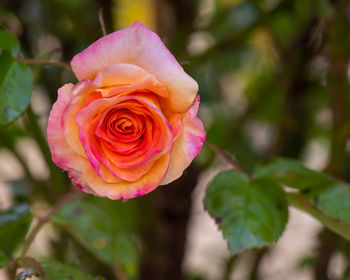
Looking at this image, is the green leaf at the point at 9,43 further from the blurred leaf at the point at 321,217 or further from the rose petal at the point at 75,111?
the blurred leaf at the point at 321,217

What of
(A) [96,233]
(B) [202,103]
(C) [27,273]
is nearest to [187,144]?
(C) [27,273]

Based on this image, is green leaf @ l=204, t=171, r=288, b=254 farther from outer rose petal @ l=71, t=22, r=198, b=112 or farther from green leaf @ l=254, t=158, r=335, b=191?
outer rose petal @ l=71, t=22, r=198, b=112

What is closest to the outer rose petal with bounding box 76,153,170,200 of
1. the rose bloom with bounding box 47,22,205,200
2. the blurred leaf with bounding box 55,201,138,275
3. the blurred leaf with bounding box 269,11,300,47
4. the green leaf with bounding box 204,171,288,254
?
the rose bloom with bounding box 47,22,205,200

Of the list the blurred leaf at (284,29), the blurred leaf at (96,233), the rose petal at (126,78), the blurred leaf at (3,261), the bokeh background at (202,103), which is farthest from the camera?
the blurred leaf at (284,29)

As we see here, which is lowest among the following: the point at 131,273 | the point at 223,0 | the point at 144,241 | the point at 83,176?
the point at 144,241

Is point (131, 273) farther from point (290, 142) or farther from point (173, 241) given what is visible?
point (290, 142)

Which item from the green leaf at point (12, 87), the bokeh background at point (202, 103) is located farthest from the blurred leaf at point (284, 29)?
the green leaf at point (12, 87)

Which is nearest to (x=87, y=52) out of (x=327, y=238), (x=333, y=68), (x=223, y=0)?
(x=333, y=68)
